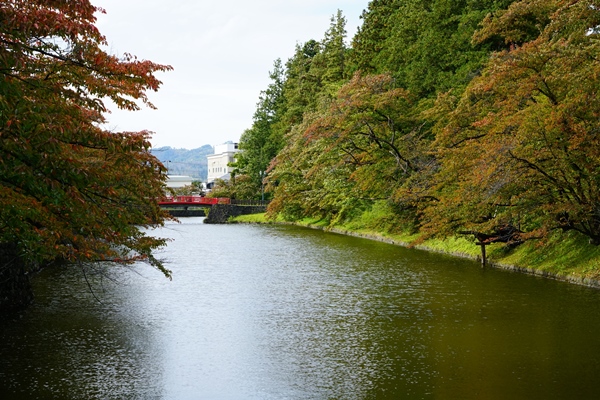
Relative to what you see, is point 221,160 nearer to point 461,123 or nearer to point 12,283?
point 461,123

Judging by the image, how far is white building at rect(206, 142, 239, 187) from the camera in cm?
12619

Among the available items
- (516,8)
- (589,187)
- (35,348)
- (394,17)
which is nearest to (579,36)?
(589,187)

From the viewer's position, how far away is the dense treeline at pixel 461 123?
16234 mm

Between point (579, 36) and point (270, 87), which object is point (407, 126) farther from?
point (270, 87)

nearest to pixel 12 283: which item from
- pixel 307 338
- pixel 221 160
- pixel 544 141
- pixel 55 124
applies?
pixel 307 338

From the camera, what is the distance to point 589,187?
16.5m

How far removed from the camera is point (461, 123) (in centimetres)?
2223

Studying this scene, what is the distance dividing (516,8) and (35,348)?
64.2 feet

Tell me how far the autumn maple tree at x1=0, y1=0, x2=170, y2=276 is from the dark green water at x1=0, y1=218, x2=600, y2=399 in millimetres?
2230

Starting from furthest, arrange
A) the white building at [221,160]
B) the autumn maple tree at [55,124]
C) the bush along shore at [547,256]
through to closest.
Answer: the white building at [221,160] → the bush along shore at [547,256] → the autumn maple tree at [55,124]

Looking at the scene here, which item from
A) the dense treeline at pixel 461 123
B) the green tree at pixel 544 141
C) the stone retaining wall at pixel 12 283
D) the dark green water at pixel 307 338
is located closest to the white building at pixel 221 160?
the dense treeline at pixel 461 123

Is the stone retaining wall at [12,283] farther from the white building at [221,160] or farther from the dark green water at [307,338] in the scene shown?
the white building at [221,160]

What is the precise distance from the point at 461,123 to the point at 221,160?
111 meters

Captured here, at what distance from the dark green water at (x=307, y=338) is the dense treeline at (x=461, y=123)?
2.36m
